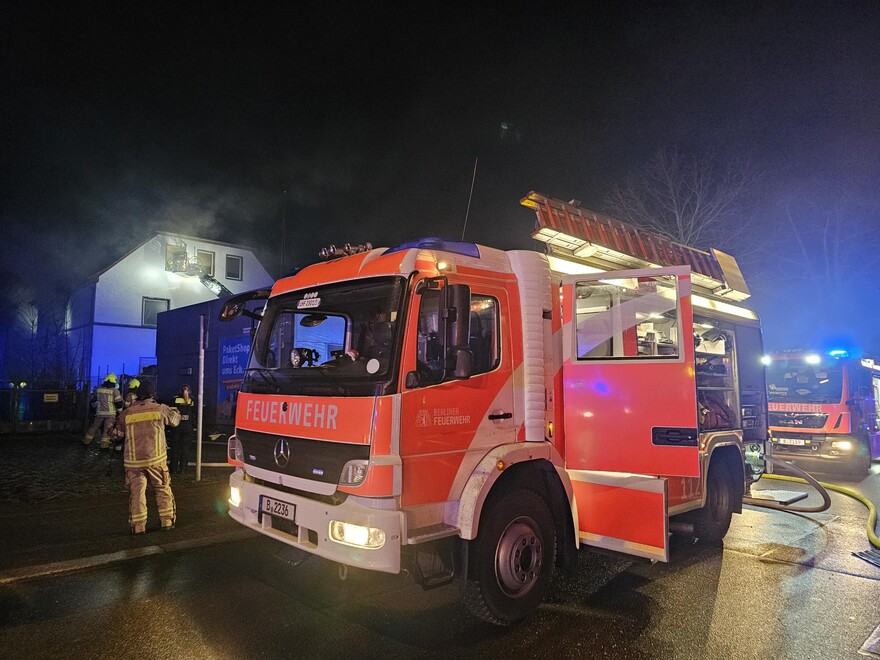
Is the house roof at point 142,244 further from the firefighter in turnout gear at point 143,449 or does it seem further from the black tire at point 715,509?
the black tire at point 715,509

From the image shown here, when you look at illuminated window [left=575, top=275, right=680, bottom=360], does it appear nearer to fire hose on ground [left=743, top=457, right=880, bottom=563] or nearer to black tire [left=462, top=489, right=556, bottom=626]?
black tire [left=462, top=489, right=556, bottom=626]

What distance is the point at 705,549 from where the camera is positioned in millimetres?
5883

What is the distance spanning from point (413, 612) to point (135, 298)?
1174 inches

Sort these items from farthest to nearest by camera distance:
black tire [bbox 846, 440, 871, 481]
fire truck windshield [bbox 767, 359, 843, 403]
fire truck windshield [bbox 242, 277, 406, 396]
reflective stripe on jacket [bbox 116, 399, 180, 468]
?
1. fire truck windshield [bbox 767, 359, 843, 403]
2. black tire [bbox 846, 440, 871, 481]
3. reflective stripe on jacket [bbox 116, 399, 180, 468]
4. fire truck windshield [bbox 242, 277, 406, 396]

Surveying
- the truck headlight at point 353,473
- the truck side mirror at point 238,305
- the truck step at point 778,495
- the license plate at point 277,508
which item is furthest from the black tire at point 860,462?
the truck side mirror at point 238,305

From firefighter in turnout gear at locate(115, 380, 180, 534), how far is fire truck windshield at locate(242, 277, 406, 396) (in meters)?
1.99

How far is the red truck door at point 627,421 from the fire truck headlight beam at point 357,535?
6.03ft

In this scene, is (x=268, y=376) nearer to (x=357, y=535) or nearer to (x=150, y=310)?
(x=357, y=535)

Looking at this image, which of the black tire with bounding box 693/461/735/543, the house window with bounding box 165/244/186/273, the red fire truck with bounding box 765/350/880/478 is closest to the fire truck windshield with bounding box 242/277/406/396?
the black tire with bounding box 693/461/735/543

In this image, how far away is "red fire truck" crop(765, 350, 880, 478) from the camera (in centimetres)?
1083

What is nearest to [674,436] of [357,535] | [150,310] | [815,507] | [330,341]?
[357,535]

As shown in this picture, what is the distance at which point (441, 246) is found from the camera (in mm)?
3986

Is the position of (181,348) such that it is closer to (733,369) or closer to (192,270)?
(192,270)

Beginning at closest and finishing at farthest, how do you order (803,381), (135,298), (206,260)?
1. (803,381)
2. (135,298)
3. (206,260)
